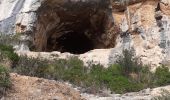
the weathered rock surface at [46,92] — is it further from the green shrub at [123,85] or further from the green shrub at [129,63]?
the green shrub at [129,63]

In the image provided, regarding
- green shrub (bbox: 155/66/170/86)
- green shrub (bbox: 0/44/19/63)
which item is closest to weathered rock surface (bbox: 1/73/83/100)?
green shrub (bbox: 0/44/19/63)

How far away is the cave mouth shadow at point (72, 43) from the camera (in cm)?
2234

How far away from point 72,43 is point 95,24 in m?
2.36

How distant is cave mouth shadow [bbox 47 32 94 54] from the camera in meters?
22.3

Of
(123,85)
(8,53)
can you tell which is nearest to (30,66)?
(8,53)

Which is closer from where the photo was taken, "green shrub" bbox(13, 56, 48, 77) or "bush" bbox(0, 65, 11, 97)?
"bush" bbox(0, 65, 11, 97)

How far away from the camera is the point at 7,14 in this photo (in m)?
19.9

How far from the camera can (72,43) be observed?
76.7ft

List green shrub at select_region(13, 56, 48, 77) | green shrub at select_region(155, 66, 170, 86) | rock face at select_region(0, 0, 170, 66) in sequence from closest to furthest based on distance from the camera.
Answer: green shrub at select_region(13, 56, 48, 77)
green shrub at select_region(155, 66, 170, 86)
rock face at select_region(0, 0, 170, 66)

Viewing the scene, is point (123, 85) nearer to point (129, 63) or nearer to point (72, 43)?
point (129, 63)

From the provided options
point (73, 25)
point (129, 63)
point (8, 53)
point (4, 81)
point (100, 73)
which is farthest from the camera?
point (73, 25)

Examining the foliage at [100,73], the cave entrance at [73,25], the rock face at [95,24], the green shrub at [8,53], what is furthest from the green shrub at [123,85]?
the cave entrance at [73,25]

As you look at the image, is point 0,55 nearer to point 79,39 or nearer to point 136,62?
point 136,62

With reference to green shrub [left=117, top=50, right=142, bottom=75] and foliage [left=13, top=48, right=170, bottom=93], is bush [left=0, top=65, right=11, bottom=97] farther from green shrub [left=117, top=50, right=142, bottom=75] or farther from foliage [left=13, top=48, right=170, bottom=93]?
green shrub [left=117, top=50, right=142, bottom=75]
